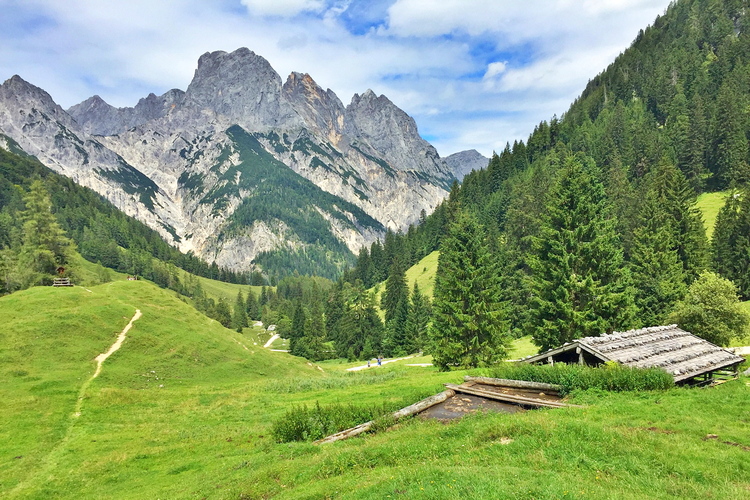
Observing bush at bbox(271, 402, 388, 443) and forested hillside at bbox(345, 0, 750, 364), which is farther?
forested hillside at bbox(345, 0, 750, 364)

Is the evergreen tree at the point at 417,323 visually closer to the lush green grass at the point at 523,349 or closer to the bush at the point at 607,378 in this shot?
the lush green grass at the point at 523,349

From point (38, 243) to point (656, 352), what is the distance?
92152 mm

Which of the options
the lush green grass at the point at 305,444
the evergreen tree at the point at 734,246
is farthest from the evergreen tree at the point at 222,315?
the evergreen tree at the point at 734,246

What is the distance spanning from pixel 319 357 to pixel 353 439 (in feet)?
319

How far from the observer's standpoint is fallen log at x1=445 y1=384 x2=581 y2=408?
19219 millimetres

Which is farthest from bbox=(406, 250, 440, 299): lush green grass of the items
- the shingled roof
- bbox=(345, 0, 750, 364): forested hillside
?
the shingled roof

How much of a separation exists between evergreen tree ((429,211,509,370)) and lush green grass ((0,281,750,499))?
32.5 feet

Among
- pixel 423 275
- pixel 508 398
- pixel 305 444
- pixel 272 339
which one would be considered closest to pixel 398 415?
pixel 305 444

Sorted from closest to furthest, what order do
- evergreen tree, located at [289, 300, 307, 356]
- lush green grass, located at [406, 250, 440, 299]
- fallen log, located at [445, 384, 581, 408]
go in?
fallen log, located at [445, 384, 581, 408]
evergreen tree, located at [289, 300, 307, 356]
lush green grass, located at [406, 250, 440, 299]

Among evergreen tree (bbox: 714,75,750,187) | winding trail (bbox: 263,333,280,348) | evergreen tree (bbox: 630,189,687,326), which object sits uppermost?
evergreen tree (bbox: 714,75,750,187)

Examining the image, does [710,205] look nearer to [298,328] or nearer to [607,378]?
[607,378]

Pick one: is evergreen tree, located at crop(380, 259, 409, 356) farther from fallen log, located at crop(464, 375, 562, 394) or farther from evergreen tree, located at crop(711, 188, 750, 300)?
fallen log, located at crop(464, 375, 562, 394)

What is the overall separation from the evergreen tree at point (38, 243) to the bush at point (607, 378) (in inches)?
3297

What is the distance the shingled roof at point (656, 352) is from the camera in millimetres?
23031
